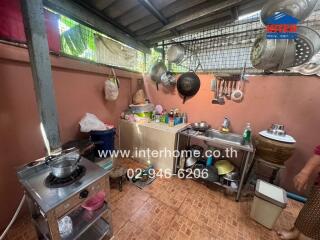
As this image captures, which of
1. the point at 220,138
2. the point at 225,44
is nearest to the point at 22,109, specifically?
the point at 220,138

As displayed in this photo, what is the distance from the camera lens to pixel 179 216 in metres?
1.44

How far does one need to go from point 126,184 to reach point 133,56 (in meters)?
2.06

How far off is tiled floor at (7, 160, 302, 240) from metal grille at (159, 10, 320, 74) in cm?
165

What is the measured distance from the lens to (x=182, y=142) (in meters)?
2.14

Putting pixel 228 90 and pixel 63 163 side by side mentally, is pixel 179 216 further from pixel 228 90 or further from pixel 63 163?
pixel 228 90

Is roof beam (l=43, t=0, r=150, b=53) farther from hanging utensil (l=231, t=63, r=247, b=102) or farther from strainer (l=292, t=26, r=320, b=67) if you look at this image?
strainer (l=292, t=26, r=320, b=67)

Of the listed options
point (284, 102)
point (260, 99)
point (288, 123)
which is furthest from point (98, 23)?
point (288, 123)

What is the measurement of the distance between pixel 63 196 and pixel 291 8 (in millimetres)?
2163

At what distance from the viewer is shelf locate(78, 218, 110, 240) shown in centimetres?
112

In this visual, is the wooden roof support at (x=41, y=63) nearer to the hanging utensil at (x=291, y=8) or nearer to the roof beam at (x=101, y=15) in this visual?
the roof beam at (x=101, y=15)

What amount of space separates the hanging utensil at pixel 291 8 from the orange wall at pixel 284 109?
2.10 ft

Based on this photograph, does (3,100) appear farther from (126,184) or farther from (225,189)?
(225,189)

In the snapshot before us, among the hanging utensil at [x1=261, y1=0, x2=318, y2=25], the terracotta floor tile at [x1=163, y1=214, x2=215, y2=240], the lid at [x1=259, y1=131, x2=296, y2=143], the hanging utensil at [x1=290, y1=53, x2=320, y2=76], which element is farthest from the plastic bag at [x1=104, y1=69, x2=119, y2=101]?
the hanging utensil at [x1=290, y1=53, x2=320, y2=76]

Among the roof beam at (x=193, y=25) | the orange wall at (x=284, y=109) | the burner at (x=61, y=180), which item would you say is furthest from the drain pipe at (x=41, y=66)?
the orange wall at (x=284, y=109)
